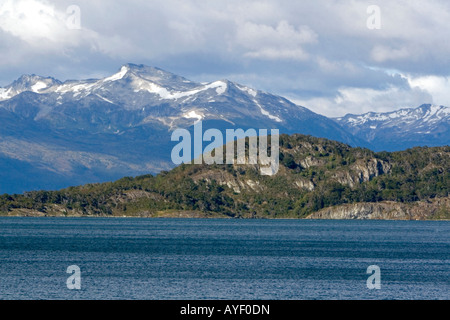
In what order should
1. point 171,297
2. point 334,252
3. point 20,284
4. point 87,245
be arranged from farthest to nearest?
1. point 87,245
2. point 334,252
3. point 20,284
4. point 171,297

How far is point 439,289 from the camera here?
10906cm

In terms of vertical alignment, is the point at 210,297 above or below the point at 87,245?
below

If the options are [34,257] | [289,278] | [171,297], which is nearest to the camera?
[171,297]
